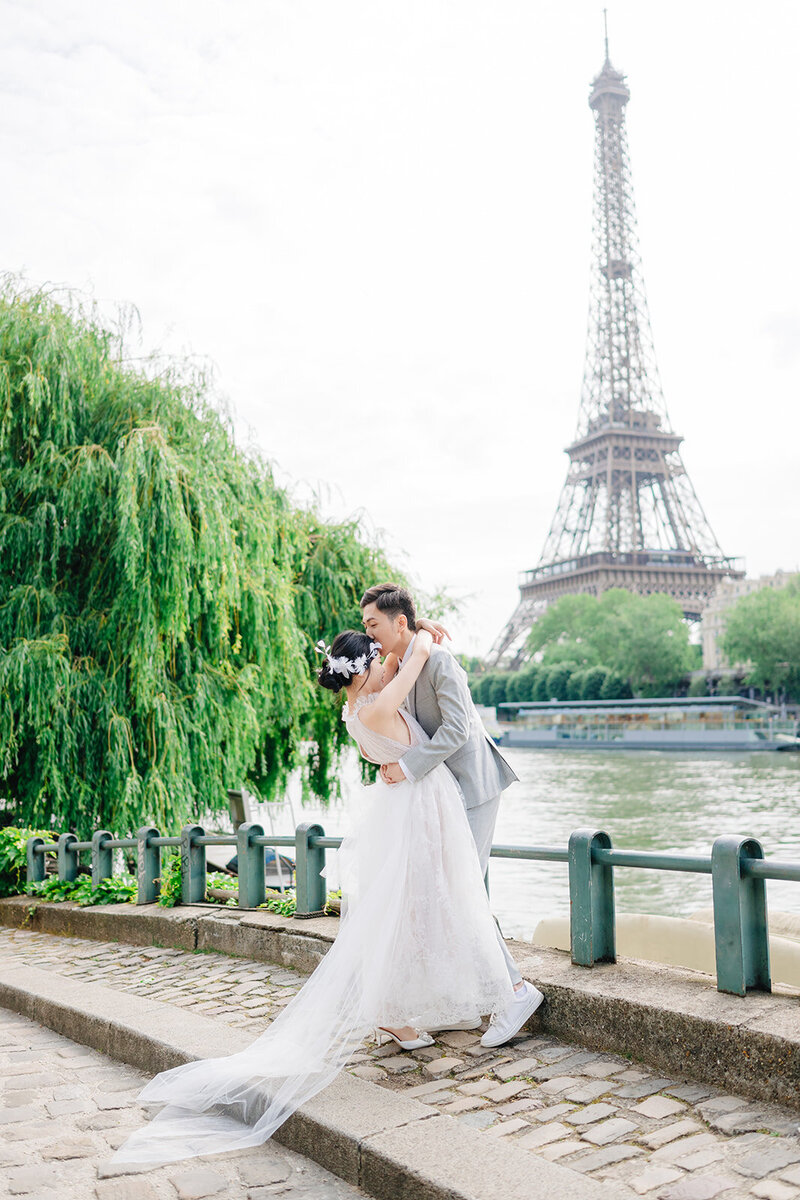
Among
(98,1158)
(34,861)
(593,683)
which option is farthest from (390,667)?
(593,683)

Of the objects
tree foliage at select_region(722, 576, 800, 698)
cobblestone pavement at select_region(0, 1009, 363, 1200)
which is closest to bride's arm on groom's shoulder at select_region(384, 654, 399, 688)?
cobblestone pavement at select_region(0, 1009, 363, 1200)

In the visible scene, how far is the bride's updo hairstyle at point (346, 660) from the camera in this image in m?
3.87

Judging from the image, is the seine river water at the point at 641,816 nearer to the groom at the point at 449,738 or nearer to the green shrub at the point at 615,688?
the groom at the point at 449,738

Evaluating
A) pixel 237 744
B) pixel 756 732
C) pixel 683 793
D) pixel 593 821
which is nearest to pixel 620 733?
pixel 756 732

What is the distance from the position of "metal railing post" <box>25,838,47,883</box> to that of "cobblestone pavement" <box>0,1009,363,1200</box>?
4.95 meters

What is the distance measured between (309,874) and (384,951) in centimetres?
222

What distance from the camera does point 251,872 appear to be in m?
6.54

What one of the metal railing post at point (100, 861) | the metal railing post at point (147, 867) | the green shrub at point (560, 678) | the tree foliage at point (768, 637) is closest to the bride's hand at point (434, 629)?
the metal railing post at point (147, 867)

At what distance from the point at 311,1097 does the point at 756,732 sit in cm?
4692

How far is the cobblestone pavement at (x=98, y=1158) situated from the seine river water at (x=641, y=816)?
218 cm

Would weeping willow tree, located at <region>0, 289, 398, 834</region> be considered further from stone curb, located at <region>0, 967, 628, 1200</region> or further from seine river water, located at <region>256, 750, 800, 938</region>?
stone curb, located at <region>0, 967, 628, 1200</region>

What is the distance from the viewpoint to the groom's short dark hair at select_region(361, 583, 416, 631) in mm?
3941

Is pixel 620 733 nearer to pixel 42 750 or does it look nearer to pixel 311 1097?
pixel 42 750

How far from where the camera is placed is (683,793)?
3053 centimetres
